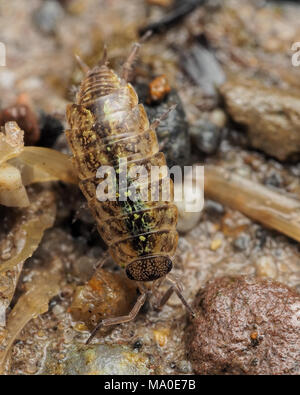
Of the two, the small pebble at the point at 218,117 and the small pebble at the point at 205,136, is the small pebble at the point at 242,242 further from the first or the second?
the small pebble at the point at 218,117

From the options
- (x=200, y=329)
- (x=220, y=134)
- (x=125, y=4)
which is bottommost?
(x=200, y=329)

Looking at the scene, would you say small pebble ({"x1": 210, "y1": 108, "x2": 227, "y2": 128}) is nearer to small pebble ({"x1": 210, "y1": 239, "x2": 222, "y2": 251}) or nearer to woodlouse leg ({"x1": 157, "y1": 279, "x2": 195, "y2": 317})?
small pebble ({"x1": 210, "y1": 239, "x2": 222, "y2": 251})

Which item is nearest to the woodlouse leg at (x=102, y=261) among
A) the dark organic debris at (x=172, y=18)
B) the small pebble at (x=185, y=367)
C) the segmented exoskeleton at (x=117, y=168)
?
the segmented exoskeleton at (x=117, y=168)

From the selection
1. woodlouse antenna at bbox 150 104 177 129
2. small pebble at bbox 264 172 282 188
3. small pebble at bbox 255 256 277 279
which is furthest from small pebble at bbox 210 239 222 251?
woodlouse antenna at bbox 150 104 177 129

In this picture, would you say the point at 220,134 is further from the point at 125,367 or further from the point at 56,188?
the point at 125,367
